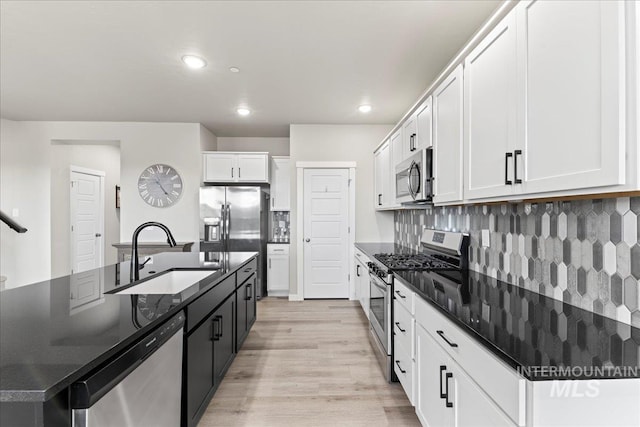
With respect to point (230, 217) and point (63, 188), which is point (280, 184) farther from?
point (63, 188)

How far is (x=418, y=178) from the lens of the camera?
2535 mm

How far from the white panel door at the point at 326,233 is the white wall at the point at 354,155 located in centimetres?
19

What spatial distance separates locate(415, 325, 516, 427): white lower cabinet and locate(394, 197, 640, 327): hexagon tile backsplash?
0.62 meters

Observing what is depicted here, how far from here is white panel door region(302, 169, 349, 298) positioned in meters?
4.91

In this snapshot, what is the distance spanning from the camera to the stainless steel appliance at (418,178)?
94.2 inches

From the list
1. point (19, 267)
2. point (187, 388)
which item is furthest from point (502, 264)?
point (19, 267)

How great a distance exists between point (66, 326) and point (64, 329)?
0.11 ft

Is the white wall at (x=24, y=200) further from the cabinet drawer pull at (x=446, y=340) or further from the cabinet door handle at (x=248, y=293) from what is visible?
the cabinet drawer pull at (x=446, y=340)

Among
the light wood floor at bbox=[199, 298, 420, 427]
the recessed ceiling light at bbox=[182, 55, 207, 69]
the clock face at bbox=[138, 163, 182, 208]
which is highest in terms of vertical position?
the recessed ceiling light at bbox=[182, 55, 207, 69]

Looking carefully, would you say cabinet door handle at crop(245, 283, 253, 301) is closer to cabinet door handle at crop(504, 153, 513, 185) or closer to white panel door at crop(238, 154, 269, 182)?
white panel door at crop(238, 154, 269, 182)

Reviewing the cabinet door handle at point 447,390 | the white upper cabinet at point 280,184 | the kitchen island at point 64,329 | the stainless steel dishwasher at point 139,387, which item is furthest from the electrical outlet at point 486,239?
the white upper cabinet at point 280,184

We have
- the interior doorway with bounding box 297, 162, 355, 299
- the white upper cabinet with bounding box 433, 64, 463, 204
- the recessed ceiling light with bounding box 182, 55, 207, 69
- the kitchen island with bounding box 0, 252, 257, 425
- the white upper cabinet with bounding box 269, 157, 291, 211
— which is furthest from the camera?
the white upper cabinet with bounding box 269, 157, 291, 211

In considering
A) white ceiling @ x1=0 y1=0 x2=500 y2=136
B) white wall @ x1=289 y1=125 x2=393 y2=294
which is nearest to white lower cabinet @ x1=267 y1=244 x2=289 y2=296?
white wall @ x1=289 y1=125 x2=393 y2=294

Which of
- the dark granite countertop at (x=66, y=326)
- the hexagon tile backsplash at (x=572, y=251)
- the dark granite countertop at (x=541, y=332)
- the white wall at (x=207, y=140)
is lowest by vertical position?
the dark granite countertop at (x=541, y=332)
